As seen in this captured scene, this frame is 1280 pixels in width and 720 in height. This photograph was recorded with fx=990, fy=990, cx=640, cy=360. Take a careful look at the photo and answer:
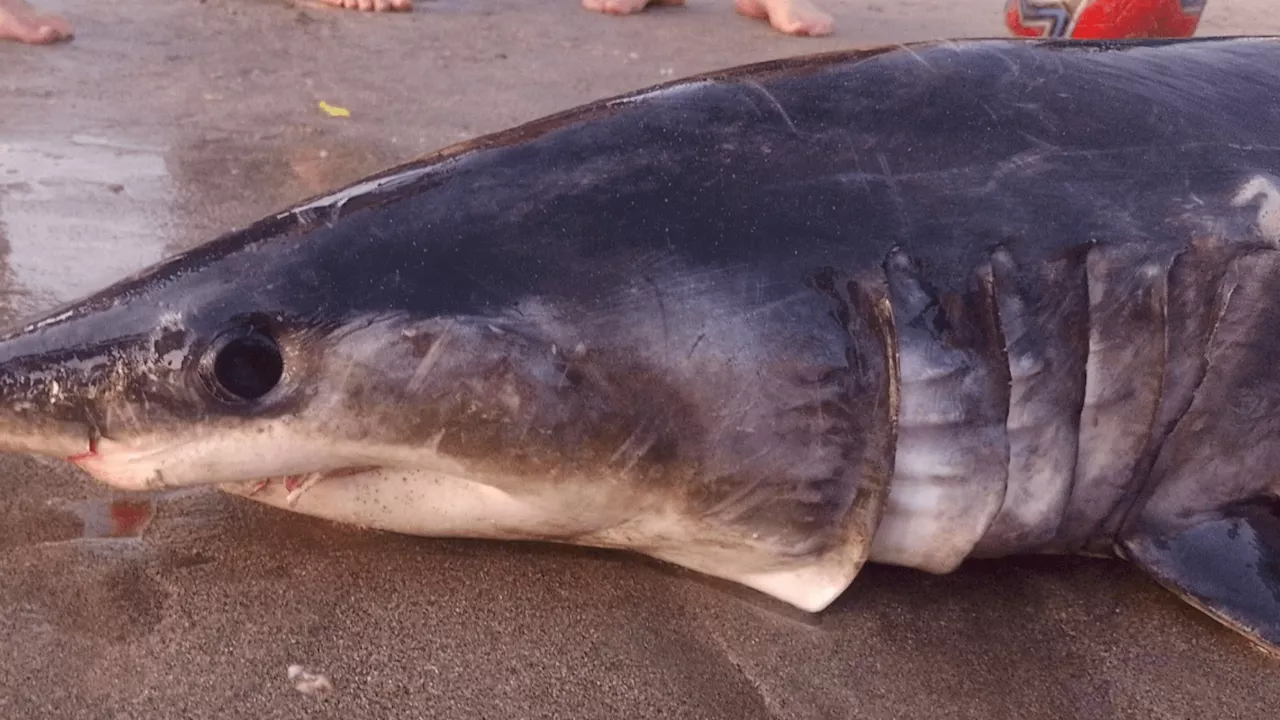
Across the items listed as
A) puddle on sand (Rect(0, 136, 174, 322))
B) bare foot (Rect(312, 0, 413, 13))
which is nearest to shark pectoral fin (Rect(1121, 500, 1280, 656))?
puddle on sand (Rect(0, 136, 174, 322))

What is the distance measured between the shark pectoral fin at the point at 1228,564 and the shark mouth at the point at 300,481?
1.36 meters

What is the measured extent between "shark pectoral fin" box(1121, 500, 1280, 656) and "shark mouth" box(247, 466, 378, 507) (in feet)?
4.48

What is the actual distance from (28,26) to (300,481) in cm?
452

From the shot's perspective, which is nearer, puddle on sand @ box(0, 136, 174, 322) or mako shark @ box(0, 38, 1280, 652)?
mako shark @ box(0, 38, 1280, 652)

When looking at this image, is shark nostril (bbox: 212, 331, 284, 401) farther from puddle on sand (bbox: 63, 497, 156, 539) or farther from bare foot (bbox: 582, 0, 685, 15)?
bare foot (bbox: 582, 0, 685, 15)

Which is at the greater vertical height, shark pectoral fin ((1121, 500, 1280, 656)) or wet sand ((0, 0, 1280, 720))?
shark pectoral fin ((1121, 500, 1280, 656))

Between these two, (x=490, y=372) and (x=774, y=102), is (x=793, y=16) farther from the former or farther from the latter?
(x=490, y=372)

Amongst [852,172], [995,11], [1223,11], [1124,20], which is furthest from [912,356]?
[1223,11]

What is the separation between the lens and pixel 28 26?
491 centimetres

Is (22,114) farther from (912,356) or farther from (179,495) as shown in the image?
(912,356)

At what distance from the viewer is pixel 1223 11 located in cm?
729

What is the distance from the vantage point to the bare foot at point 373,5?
609 centimetres

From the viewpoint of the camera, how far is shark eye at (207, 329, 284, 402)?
143 cm

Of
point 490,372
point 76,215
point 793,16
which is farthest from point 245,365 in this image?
point 793,16
